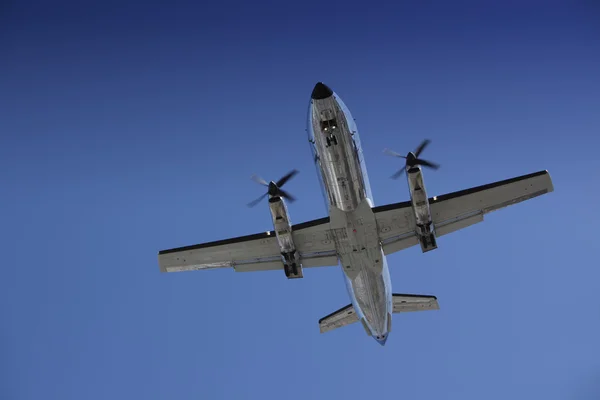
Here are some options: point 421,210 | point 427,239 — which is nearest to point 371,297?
point 427,239

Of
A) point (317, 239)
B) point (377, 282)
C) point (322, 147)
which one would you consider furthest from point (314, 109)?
point (377, 282)

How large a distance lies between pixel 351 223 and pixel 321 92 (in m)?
6.02

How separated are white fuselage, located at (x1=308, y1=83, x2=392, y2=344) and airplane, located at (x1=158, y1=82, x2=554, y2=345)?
0.04 metres

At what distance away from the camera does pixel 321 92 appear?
20172 millimetres

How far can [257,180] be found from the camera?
75.3ft

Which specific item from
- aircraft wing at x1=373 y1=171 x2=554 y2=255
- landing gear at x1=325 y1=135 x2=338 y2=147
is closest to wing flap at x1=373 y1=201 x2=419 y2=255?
aircraft wing at x1=373 y1=171 x2=554 y2=255

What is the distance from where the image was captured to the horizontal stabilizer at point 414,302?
90.7 ft

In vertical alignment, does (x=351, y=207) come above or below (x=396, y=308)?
above

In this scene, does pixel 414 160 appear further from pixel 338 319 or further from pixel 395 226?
pixel 338 319

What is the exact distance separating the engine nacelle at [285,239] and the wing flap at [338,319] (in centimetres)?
445

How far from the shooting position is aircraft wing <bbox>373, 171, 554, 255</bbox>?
76.6 ft

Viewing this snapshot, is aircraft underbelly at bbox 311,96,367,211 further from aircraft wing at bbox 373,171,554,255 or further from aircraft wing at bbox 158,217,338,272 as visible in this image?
aircraft wing at bbox 158,217,338,272

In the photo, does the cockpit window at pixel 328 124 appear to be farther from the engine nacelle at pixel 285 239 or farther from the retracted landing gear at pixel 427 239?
the retracted landing gear at pixel 427 239

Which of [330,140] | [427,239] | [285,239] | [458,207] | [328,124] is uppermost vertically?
[328,124]
